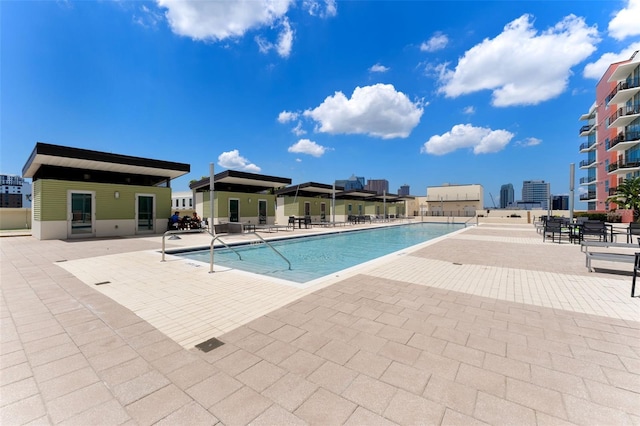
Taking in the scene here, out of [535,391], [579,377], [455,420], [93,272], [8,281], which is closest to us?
[455,420]

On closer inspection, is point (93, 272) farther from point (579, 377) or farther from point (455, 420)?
point (579, 377)

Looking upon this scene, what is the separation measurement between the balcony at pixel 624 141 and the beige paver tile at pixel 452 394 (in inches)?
1400

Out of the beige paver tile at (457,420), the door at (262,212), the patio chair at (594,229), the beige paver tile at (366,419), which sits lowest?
the beige paver tile at (457,420)

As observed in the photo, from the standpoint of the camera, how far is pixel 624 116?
24.2 meters

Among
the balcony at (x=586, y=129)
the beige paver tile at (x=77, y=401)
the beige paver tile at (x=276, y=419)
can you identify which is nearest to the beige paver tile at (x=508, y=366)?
the beige paver tile at (x=276, y=419)

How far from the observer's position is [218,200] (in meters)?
17.0

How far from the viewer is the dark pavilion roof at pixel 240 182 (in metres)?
16.1

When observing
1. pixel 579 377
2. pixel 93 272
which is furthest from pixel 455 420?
pixel 93 272

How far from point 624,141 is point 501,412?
3650 centimetres

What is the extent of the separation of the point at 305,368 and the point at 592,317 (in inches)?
144

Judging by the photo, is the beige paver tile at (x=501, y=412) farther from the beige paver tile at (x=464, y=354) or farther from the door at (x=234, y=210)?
the door at (x=234, y=210)

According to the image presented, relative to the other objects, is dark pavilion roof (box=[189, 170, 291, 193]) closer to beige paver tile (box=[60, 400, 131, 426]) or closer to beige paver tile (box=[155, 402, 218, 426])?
beige paver tile (box=[60, 400, 131, 426])

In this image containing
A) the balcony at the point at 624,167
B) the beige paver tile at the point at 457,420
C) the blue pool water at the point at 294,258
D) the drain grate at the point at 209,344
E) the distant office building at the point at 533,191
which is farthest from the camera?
the distant office building at the point at 533,191

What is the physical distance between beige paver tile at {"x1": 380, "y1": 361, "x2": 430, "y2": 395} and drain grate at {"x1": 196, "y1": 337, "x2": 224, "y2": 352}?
1.56 metres
